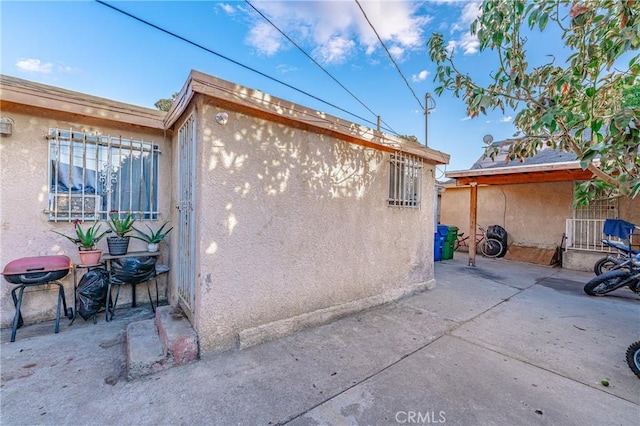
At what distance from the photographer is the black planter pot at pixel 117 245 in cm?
386

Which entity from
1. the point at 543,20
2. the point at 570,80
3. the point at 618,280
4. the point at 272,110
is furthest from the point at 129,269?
the point at 618,280

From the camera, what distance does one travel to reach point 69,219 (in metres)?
3.83

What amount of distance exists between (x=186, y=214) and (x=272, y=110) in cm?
166

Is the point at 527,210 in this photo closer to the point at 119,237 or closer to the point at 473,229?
the point at 473,229

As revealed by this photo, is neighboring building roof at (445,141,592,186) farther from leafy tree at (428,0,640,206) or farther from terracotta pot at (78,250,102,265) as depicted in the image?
terracotta pot at (78,250,102,265)

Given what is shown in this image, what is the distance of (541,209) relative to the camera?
9758 millimetres

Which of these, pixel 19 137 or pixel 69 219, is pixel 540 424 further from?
pixel 19 137

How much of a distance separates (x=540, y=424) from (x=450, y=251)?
7934 mm

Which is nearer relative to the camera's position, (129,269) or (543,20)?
(543,20)

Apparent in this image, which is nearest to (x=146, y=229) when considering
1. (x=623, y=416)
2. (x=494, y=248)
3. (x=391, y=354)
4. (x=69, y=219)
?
(x=69, y=219)

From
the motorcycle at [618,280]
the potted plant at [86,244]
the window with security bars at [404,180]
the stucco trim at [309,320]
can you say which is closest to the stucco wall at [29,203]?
the potted plant at [86,244]

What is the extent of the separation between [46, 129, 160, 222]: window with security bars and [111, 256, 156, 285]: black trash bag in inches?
34.7

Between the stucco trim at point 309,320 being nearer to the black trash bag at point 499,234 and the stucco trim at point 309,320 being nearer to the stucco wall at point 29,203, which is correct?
the stucco wall at point 29,203

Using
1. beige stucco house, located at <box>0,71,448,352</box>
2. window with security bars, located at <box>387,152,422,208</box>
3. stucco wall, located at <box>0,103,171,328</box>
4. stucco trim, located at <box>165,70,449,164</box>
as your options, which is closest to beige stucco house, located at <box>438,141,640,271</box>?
window with security bars, located at <box>387,152,422,208</box>
